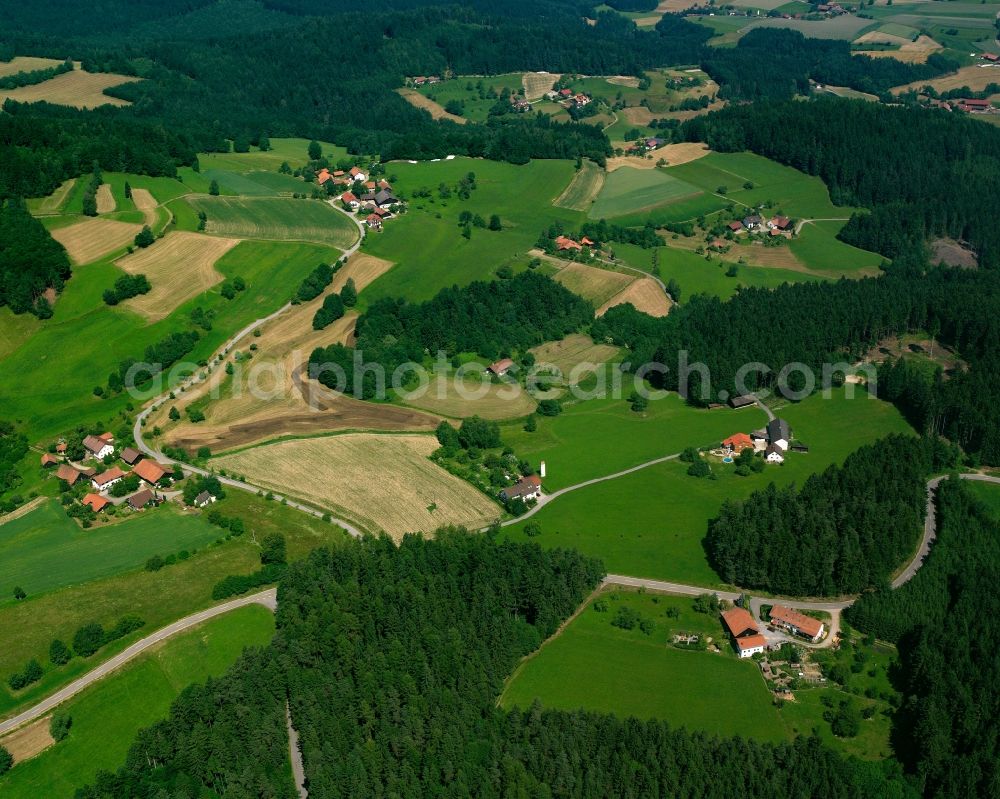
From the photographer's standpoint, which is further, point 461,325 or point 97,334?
point 461,325

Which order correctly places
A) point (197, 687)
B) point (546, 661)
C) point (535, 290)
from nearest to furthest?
point (197, 687)
point (546, 661)
point (535, 290)

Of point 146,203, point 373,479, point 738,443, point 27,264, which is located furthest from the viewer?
point 146,203

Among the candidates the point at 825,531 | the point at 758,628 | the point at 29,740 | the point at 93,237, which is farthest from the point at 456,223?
the point at 29,740

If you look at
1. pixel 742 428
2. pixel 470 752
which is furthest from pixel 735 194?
pixel 470 752

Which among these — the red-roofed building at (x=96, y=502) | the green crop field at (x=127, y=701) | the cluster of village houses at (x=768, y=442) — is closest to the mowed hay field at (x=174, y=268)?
the red-roofed building at (x=96, y=502)

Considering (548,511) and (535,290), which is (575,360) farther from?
(548,511)

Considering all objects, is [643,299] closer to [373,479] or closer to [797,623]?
[373,479]

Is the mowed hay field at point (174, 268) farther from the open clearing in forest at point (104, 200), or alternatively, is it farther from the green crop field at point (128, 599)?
the green crop field at point (128, 599)

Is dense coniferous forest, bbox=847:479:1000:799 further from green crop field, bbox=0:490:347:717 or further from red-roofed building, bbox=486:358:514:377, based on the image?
red-roofed building, bbox=486:358:514:377
